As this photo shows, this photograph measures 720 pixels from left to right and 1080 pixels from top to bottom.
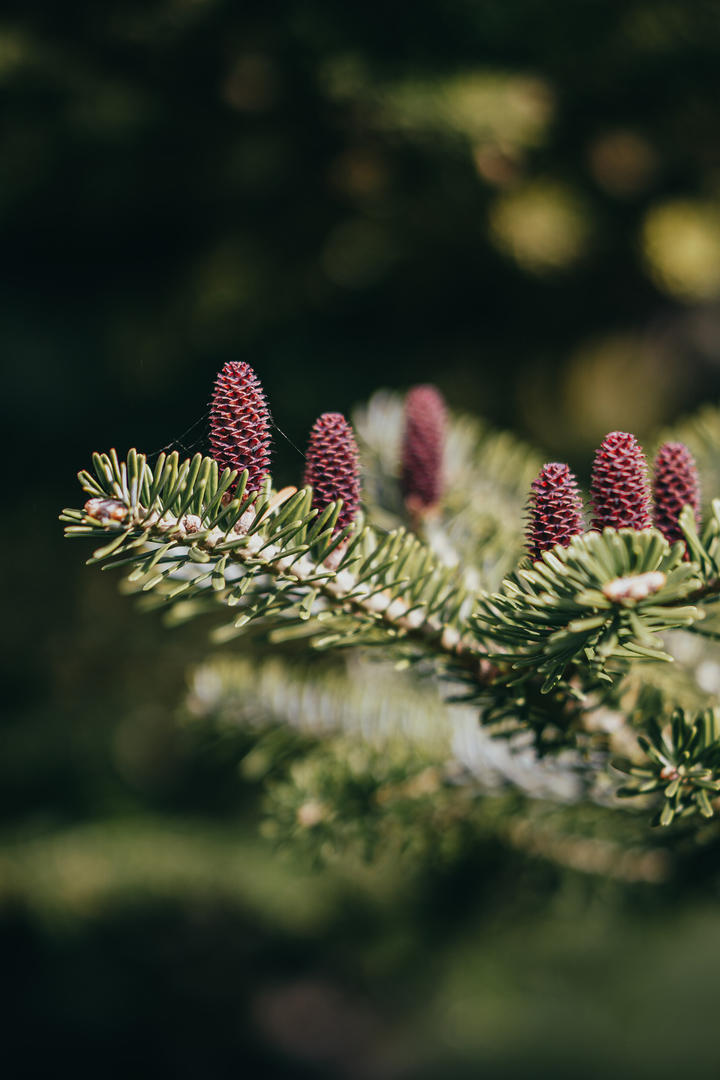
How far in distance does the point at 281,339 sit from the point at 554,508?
1.00 metres

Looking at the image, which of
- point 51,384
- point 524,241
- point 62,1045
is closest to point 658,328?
point 524,241

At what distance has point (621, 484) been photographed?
0.43m

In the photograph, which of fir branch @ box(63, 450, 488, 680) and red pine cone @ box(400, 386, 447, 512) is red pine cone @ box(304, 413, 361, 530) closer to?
fir branch @ box(63, 450, 488, 680)

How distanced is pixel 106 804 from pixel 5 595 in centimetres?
43

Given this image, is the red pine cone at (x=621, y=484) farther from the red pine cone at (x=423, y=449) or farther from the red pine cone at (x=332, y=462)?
the red pine cone at (x=423, y=449)

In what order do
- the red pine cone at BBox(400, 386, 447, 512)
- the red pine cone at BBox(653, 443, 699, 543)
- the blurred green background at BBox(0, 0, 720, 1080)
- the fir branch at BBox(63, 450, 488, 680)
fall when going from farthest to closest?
1. the blurred green background at BBox(0, 0, 720, 1080)
2. the red pine cone at BBox(400, 386, 447, 512)
3. the red pine cone at BBox(653, 443, 699, 543)
4. the fir branch at BBox(63, 450, 488, 680)

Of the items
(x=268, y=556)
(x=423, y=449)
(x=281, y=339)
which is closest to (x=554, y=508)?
(x=268, y=556)

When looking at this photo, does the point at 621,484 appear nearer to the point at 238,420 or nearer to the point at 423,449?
the point at 238,420

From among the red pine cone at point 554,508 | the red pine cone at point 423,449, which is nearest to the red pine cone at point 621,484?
the red pine cone at point 554,508

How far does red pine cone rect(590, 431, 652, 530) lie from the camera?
0.43m

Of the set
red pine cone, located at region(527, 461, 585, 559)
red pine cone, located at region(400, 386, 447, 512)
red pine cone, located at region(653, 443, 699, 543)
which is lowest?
red pine cone, located at region(527, 461, 585, 559)

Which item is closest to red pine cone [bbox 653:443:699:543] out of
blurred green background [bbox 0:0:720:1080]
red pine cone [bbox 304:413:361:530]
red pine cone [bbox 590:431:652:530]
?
red pine cone [bbox 590:431:652:530]

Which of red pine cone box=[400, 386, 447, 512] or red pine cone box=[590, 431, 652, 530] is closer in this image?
red pine cone box=[590, 431, 652, 530]

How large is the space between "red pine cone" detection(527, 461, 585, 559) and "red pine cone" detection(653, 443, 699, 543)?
9 centimetres
